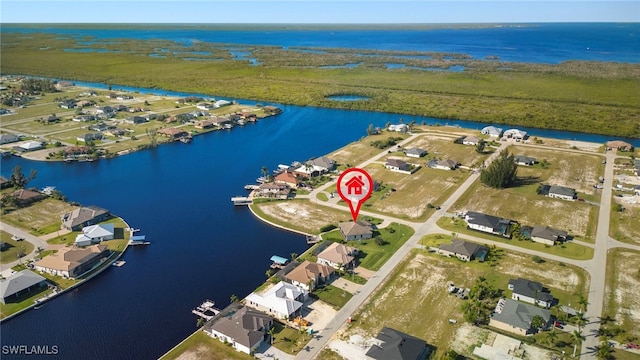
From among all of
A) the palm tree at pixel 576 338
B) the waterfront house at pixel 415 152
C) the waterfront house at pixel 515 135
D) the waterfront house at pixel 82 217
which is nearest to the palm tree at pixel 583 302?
the palm tree at pixel 576 338

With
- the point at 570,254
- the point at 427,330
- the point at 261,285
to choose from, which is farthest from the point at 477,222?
the point at 261,285

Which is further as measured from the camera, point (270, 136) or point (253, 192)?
point (270, 136)

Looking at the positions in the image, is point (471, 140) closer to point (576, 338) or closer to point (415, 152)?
point (415, 152)

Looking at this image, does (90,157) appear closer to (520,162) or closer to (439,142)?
(439,142)

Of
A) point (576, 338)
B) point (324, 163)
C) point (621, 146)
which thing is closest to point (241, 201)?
point (324, 163)

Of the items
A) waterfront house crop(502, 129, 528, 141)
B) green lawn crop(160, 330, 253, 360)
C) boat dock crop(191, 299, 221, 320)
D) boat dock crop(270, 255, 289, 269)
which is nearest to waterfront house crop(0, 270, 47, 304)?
boat dock crop(191, 299, 221, 320)

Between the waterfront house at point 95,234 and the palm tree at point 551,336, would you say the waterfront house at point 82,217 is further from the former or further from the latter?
the palm tree at point 551,336
